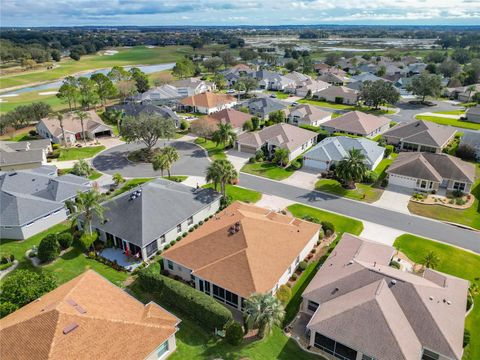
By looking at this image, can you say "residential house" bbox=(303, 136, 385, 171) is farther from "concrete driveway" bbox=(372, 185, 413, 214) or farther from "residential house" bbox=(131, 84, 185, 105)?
"residential house" bbox=(131, 84, 185, 105)

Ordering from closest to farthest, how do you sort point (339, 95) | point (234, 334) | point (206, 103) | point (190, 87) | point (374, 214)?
1. point (234, 334)
2. point (374, 214)
3. point (206, 103)
4. point (339, 95)
5. point (190, 87)

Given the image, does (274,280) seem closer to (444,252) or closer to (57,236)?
(444,252)

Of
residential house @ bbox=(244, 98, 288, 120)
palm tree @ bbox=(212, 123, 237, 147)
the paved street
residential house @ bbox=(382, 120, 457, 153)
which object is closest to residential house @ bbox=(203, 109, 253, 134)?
residential house @ bbox=(244, 98, 288, 120)

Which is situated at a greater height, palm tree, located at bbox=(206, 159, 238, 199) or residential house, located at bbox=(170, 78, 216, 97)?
residential house, located at bbox=(170, 78, 216, 97)

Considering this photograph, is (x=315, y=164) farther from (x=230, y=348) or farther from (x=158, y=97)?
(x=158, y=97)

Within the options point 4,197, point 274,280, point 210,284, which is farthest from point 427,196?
point 4,197

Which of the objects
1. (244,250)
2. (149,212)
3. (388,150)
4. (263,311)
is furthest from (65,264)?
(388,150)
